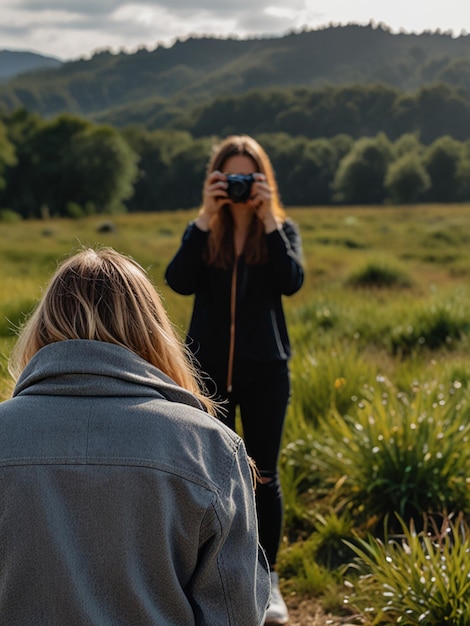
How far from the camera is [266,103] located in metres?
149

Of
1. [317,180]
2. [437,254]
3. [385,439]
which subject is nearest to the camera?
[385,439]

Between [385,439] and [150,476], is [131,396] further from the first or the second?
[385,439]

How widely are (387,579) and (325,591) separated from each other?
1.90ft

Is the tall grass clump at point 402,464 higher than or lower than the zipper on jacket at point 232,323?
lower

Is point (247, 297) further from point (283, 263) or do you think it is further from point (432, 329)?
point (432, 329)

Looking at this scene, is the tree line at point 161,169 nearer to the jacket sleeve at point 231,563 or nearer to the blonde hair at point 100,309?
the blonde hair at point 100,309

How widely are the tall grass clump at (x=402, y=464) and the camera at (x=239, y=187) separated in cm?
171

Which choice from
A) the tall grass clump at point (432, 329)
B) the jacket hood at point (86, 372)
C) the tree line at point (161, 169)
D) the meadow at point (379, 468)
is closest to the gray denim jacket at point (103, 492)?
the jacket hood at point (86, 372)

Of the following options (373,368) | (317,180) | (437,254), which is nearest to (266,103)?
(317,180)

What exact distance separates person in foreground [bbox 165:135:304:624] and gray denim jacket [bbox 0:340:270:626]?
5.31ft

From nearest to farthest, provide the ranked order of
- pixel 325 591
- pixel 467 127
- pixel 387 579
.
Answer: pixel 387 579 → pixel 325 591 → pixel 467 127

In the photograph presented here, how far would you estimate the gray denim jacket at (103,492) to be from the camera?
145 cm

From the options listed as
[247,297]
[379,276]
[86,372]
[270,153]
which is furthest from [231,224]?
[270,153]

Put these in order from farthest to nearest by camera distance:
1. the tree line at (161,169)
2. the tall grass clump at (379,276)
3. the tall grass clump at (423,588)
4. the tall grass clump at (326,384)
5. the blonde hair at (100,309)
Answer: the tree line at (161,169) < the tall grass clump at (379,276) < the tall grass clump at (326,384) < the tall grass clump at (423,588) < the blonde hair at (100,309)
